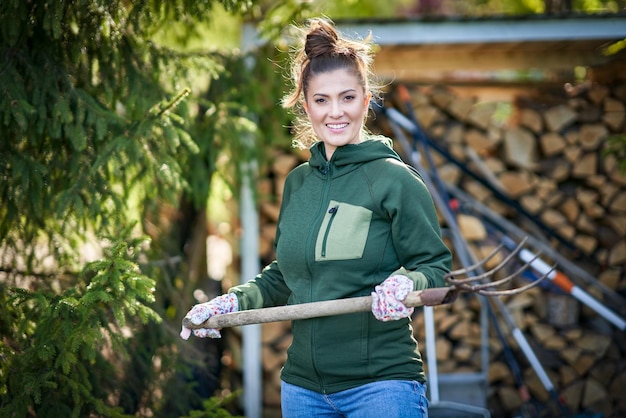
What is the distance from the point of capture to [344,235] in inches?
84.8

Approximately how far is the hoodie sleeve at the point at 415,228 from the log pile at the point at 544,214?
9.02 ft

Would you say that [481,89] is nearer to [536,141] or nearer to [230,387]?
[536,141]

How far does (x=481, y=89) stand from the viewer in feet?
18.0

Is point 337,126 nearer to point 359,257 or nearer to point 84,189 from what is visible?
point 359,257

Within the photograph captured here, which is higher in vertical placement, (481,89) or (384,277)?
(481,89)

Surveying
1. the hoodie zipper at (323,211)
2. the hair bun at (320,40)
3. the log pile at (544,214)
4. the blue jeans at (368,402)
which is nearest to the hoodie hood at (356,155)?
the hoodie zipper at (323,211)

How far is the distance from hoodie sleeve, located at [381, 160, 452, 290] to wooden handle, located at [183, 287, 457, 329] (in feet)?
0.24

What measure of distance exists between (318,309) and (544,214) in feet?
11.1

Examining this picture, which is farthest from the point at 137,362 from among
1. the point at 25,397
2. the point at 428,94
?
the point at 428,94

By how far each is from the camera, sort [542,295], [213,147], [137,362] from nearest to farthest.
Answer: [137,362], [213,147], [542,295]

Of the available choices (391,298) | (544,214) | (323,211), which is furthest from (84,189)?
(544,214)

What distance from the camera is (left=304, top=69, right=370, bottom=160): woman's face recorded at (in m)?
2.28

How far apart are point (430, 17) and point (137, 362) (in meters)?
2.87

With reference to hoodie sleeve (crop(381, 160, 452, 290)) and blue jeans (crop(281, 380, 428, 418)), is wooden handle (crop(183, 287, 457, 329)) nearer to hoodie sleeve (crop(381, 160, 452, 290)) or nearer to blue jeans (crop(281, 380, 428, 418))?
hoodie sleeve (crop(381, 160, 452, 290))
